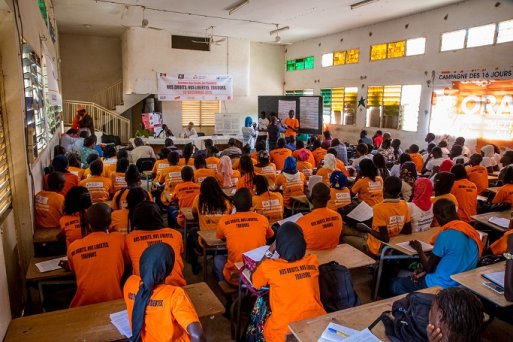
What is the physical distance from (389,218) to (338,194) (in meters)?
1.20

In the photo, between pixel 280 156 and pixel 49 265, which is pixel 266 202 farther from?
pixel 280 156

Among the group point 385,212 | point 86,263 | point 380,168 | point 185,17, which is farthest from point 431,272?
point 185,17

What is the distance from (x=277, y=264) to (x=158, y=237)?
0.97 meters

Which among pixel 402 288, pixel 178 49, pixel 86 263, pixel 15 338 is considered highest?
pixel 178 49

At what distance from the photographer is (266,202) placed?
409 centimetres

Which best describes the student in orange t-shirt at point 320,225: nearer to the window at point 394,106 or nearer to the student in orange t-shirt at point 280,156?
the student in orange t-shirt at point 280,156

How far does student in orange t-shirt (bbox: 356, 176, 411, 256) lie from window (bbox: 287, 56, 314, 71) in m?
12.3

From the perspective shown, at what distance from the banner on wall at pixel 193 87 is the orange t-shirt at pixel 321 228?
35.8 ft

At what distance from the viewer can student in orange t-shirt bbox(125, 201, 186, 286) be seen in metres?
2.62

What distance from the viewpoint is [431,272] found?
2.83 m

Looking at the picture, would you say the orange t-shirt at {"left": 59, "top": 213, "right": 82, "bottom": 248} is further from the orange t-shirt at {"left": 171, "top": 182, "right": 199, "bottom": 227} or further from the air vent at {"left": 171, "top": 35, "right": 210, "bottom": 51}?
the air vent at {"left": 171, "top": 35, "right": 210, "bottom": 51}

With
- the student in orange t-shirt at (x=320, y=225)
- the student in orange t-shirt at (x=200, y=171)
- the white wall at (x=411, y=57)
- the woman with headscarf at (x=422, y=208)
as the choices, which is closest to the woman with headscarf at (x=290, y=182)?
the student in orange t-shirt at (x=200, y=171)

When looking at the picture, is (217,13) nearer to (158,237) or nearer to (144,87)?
(144,87)

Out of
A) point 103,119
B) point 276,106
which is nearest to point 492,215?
point 276,106
